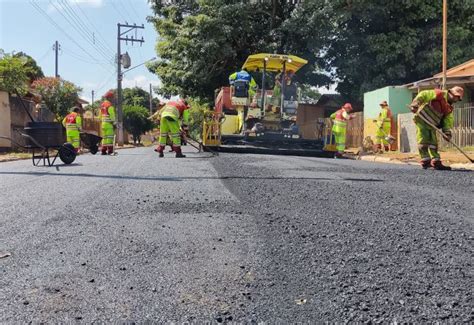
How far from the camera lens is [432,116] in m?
9.29

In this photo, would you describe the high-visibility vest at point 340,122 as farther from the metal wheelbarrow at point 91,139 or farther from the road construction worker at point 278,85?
the metal wheelbarrow at point 91,139

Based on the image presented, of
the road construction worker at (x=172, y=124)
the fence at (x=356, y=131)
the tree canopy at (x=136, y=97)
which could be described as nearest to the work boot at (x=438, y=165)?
the road construction worker at (x=172, y=124)

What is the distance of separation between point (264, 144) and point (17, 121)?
9721 mm

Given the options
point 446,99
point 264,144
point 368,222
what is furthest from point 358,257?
point 264,144

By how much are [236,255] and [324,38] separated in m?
19.8

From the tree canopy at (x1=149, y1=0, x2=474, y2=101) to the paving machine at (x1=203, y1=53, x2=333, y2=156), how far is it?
23.3ft

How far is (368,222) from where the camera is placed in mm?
4301

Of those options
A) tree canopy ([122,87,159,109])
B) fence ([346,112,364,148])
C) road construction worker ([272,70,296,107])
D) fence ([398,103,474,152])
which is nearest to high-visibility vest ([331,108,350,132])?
road construction worker ([272,70,296,107])

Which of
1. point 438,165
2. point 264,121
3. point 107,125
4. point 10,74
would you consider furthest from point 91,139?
point 438,165

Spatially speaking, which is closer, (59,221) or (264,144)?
(59,221)

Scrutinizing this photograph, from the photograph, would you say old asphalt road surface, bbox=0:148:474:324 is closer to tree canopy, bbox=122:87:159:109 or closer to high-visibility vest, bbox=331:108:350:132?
high-visibility vest, bbox=331:108:350:132

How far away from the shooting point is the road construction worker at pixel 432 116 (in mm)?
9227

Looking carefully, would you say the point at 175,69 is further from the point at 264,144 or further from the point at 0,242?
the point at 0,242

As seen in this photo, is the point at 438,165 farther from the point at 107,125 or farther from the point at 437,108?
the point at 107,125
